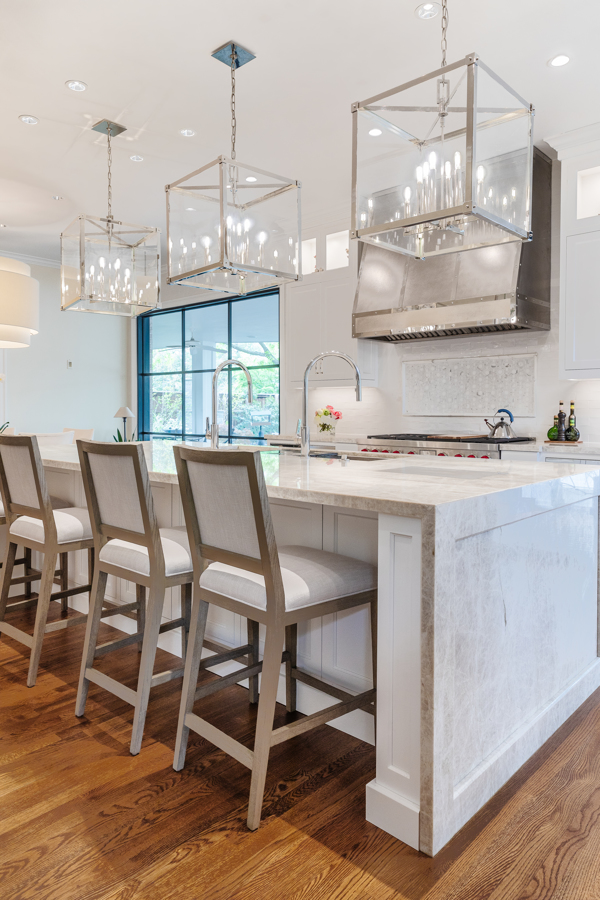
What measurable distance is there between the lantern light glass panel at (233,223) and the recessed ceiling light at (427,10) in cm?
94

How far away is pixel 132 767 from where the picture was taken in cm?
188

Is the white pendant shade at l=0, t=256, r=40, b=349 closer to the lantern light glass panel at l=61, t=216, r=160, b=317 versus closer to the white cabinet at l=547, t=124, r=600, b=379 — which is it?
the lantern light glass panel at l=61, t=216, r=160, b=317

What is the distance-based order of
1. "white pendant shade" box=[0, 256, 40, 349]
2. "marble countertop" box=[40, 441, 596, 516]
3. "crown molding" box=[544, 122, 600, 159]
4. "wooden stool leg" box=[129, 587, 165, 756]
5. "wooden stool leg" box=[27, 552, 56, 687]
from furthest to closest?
1. "crown molding" box=[544, 122, 600, 159]
2. "white pendant shade" box=[0, 256, 40, 349]
3. "wooden stool leg" box=[27, 552, 56, 687]
4. "wooden stool leg" box=[129, 587, 165, 756]
5. "marble countertop" box=[40, 441, 596, 516]

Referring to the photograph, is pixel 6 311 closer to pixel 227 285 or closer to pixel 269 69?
pixel 227 285

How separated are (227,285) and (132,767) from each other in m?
2.28

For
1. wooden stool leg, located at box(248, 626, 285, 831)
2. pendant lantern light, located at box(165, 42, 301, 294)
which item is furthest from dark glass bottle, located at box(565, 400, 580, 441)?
wooden stool leg, located at box(248, 626, 285, 831)

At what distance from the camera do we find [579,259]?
3.95 meters

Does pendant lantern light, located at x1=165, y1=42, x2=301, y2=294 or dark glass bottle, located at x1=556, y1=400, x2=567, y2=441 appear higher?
pendant lantern light, located at x1=165, y1=42, x2=301, y2=294

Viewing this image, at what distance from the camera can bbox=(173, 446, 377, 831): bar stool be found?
159 centimetres

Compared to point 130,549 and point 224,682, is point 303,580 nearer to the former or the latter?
point 224,682

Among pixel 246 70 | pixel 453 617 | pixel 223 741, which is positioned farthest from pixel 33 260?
pixel 453 617

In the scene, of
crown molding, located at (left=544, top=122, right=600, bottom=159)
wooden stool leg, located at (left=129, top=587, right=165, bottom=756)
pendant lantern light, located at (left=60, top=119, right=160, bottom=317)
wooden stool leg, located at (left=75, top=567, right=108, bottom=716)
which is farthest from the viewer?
crown molding, located at (left=544, top=122, right=600, bottom=159)

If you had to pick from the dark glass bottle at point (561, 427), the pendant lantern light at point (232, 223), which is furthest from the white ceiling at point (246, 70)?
the dark glass bottle at point (561, 427)

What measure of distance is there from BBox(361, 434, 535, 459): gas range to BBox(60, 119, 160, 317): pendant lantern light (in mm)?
2061
